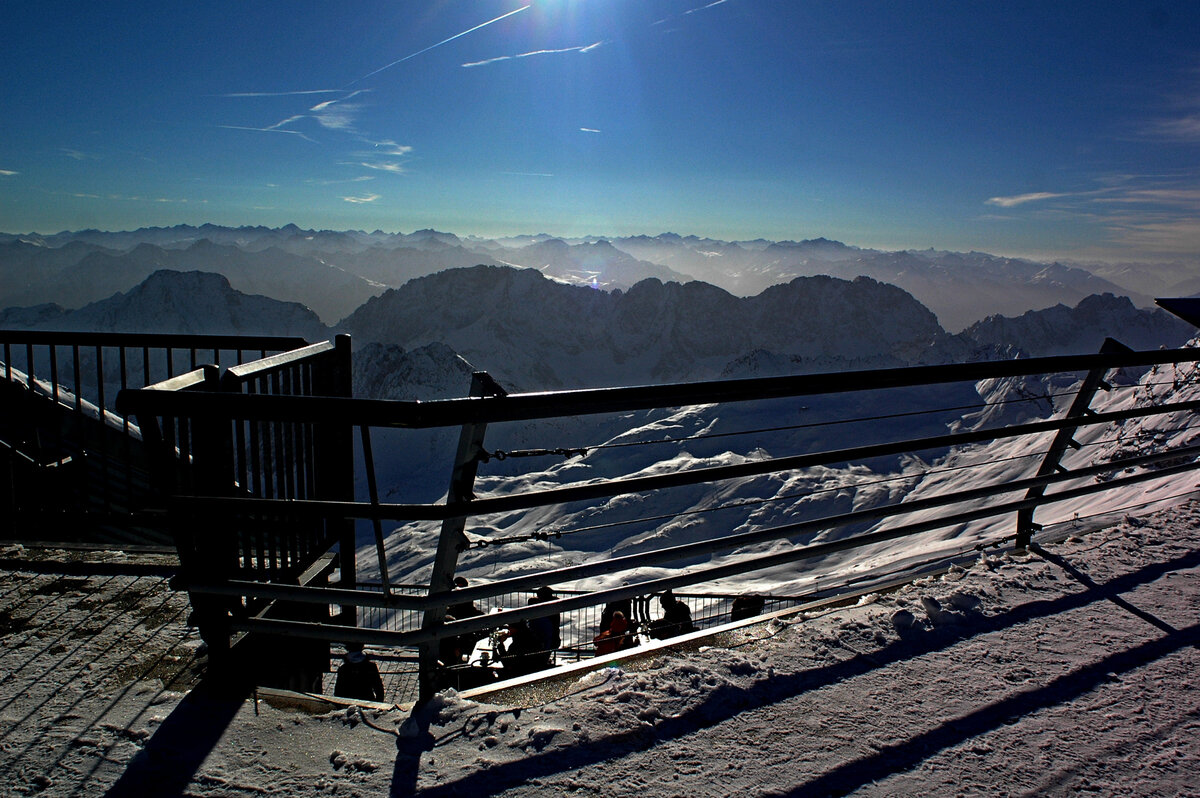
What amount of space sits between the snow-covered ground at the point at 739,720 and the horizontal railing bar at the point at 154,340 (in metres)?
1.86

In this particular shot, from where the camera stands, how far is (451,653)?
583cm

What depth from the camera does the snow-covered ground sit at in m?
2.21

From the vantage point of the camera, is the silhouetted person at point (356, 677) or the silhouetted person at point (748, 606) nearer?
the silhouetted person at point (356, 677)

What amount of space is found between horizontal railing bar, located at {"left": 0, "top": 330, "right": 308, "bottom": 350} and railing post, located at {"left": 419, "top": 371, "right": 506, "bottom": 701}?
2.39 m

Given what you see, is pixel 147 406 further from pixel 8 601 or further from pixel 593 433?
pixel 593 433

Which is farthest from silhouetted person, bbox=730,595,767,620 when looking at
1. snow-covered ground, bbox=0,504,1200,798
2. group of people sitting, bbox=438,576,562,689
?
snow-covered ground, bbox=0,504,1200,798

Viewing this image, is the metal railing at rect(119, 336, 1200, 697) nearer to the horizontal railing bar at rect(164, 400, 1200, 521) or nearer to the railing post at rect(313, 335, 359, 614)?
the horizontal railing bar at rect(164, 400, 1200, 521)

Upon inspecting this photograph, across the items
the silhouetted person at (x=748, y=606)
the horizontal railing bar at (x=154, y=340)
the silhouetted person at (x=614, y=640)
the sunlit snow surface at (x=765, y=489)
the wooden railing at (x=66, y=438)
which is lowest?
the sunlit snow surface at (x=765, y=489)

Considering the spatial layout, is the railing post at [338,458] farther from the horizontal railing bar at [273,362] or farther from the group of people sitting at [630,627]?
the group of people sitting at [630,627]

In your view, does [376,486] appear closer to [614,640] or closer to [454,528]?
[454,528]

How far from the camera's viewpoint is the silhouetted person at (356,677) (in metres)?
3.48

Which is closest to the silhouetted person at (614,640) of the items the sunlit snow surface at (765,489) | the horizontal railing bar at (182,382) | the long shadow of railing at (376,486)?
the long shadow of railing at (376,486)

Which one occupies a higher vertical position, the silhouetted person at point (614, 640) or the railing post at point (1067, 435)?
the railing post at point (1067, 435)

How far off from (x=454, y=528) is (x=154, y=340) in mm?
3726
